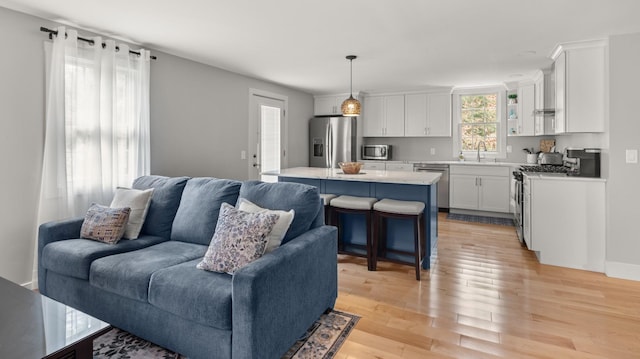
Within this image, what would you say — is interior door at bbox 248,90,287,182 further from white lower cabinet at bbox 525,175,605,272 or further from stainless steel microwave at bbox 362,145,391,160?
white lower cabinet at bbox 525,175,605,272

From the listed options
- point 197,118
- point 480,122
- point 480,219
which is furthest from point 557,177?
point 197,118

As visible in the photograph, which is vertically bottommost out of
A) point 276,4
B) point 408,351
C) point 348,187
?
point 408,351

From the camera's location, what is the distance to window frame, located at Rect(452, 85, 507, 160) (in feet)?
20.1

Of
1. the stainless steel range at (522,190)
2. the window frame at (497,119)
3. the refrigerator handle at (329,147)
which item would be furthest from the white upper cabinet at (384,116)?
the stainless steel range at (522,190)

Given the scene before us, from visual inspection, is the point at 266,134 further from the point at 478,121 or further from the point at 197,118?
the point at 478,121

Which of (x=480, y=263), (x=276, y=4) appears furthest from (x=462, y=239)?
(x=276, y=4)

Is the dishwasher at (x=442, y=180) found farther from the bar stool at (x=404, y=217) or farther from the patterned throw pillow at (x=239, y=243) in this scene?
the patterned throw pillow at (x=239, y=243)

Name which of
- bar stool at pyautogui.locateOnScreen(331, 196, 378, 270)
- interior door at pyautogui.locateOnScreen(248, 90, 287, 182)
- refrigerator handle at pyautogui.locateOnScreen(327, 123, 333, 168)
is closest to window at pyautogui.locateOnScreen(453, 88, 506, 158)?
refrigerator handle at pyautogui.locateOnScreen(327, 123, 333, 168)

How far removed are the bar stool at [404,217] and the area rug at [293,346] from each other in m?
1.11

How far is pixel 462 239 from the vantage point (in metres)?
4.57

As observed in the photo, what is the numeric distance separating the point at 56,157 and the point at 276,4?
2.26 m

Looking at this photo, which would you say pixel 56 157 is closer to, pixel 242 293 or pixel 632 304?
pixel 242 293

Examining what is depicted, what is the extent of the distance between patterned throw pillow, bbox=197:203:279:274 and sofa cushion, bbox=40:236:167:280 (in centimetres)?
82

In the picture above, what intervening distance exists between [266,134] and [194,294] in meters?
4.10
